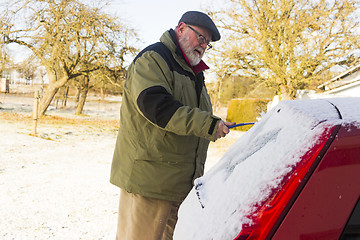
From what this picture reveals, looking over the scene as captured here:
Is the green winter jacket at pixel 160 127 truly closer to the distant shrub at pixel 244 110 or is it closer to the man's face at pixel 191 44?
the man's face at pixel 191 44

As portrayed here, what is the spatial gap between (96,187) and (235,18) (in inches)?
522

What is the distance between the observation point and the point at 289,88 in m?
14.8

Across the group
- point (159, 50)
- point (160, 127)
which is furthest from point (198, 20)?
point (160, 127)

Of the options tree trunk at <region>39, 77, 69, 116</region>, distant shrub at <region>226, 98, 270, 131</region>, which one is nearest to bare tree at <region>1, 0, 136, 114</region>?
tree trunk at <region>39, 77, 69, 116</region>

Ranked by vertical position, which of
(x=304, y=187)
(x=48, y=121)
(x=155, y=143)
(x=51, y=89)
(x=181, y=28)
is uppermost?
(x=181, y=28)

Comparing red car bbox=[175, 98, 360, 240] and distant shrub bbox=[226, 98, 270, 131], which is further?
distant shrub bbox=[226, 98, 270, 131]

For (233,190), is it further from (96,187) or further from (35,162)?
(35,162)

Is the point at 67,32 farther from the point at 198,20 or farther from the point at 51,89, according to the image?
the point at 198,20

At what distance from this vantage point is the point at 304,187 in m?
0.88

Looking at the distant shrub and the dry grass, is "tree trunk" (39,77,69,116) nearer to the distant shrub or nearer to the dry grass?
the dry grass

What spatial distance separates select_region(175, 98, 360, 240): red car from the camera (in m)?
0.87

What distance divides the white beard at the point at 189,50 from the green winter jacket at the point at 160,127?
73mm

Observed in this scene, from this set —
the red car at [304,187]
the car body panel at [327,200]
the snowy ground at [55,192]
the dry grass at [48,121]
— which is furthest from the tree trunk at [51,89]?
the car body panel at [327,200]

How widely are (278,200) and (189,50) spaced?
154cm
